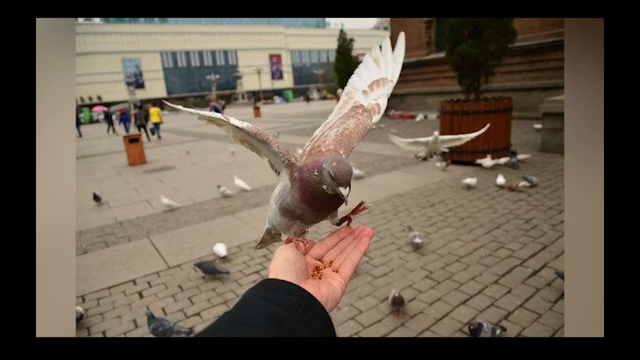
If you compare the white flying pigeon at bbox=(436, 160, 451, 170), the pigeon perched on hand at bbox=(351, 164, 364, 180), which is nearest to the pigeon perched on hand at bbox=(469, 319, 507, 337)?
the pigeon perched on hand at bbox=(351, 164, 364, 180)

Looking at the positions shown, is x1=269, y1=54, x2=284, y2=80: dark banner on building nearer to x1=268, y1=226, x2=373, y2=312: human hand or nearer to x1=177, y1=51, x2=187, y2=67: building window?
x1=177, y1=51, x2=187, y2=67: building window

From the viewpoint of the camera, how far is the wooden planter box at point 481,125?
8398 millimetres

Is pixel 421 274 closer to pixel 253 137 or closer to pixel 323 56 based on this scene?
pixel 253 137

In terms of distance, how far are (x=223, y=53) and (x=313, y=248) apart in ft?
200

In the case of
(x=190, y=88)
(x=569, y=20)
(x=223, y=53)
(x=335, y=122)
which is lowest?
(x=335, y=122)

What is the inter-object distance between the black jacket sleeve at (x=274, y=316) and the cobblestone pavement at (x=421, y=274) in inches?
66.2

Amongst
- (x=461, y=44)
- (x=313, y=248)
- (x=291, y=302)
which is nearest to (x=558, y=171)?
(x=461, y=44)

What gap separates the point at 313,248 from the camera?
2795 mm

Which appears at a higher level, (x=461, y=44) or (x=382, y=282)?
(x=461, y=44)

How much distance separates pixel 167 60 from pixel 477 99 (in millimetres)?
56241

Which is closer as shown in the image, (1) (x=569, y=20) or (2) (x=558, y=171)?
(1) (x=569, y=20)

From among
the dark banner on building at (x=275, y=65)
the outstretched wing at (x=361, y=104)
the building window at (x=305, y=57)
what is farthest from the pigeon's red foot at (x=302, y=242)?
the building window at (x=305, y=57)

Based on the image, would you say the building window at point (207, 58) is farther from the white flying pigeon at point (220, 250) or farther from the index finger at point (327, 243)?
the index finger at point (327, 243)

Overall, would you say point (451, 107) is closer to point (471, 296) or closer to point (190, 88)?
point (471, 296)
